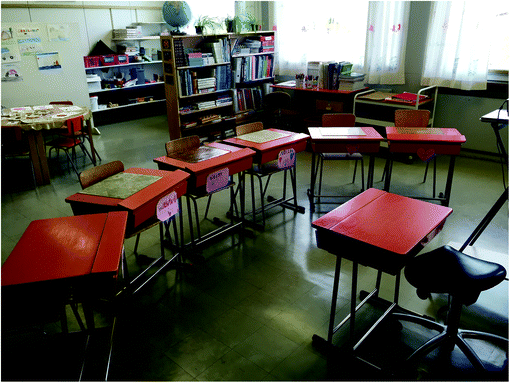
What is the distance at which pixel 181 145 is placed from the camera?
3543 millimetres

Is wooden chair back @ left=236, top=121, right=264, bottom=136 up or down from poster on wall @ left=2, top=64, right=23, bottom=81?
down

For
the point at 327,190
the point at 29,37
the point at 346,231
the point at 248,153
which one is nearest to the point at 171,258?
the point at 248,153

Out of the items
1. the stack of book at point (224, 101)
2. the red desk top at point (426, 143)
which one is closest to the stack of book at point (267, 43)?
the stack of book at point (224, 101)

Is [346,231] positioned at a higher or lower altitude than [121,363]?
higher

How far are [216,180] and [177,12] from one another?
3415 mm

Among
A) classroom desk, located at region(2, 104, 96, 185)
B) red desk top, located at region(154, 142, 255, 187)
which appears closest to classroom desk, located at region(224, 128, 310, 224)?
red desk top, located at region(154, 142, 255, 187)

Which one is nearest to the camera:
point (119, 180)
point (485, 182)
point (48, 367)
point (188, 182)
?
Result: point (48, 367)

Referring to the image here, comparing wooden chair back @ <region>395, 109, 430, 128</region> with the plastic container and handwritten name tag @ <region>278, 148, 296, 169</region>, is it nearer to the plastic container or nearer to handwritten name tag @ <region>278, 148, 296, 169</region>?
handwritten name tag @ <region>278, 148, 296, 169</region>

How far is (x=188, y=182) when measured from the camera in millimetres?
3162

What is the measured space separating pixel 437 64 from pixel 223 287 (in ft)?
14.5

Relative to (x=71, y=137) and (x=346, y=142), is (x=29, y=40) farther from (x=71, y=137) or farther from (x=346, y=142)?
(x=346, y=142)

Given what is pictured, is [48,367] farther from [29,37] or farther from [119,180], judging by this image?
[29,37]

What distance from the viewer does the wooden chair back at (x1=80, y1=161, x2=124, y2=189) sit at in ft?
9.12

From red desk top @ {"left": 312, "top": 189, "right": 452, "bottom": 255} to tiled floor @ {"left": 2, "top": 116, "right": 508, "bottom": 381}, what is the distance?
0.76 meters
